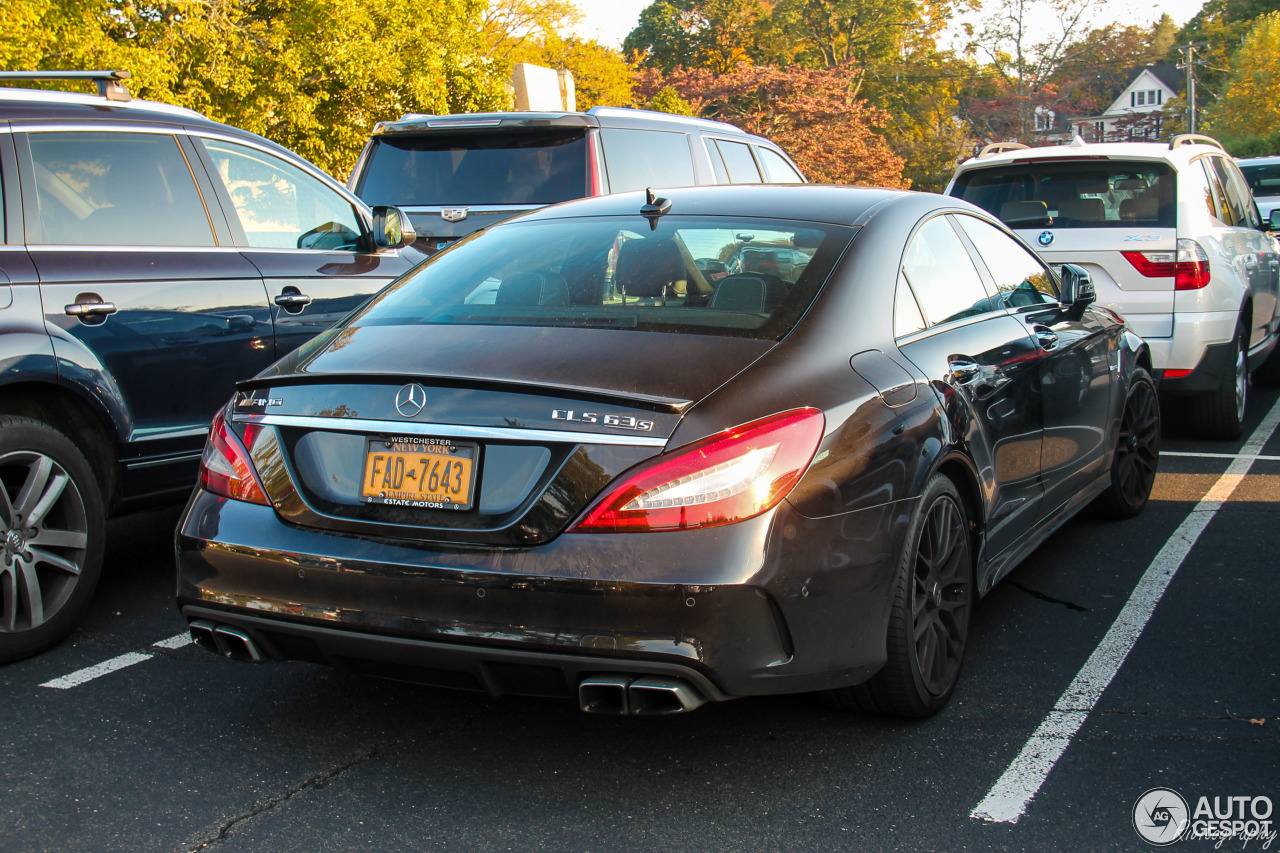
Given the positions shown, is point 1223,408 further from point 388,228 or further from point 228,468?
point 228,468

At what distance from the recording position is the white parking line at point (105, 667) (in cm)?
386

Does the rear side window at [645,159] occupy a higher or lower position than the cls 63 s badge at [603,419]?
higher

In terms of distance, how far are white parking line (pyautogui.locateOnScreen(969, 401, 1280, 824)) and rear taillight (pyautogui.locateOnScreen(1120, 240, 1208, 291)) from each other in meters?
1.60

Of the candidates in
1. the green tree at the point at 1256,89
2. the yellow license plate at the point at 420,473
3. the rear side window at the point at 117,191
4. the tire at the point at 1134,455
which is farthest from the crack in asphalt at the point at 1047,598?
the green tree at the point at 1256,89

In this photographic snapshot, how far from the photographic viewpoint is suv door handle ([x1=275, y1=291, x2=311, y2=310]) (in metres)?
5.08

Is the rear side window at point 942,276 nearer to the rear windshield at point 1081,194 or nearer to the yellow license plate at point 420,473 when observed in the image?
the yellow license plate at point 420,473

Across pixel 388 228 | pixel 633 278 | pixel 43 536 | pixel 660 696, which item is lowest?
pixel 660 696

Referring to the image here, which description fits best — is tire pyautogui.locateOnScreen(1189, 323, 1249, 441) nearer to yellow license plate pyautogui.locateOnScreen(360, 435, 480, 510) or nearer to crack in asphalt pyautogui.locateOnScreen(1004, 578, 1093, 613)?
crack in asphalt pyautogui.locateOnScreen(1004, 578, 1093, 613)

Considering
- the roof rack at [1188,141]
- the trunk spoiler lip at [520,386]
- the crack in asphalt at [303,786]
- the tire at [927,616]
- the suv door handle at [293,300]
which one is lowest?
the crack in asphalt at [303,786]

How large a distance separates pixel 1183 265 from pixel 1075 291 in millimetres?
2736

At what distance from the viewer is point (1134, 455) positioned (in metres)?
5.75

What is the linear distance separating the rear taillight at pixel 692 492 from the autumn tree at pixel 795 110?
4898cm

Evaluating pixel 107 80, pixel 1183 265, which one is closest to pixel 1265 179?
pixel 1183 265

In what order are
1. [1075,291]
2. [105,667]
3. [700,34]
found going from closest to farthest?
[105,667] → [1075,291] → [700,34]
